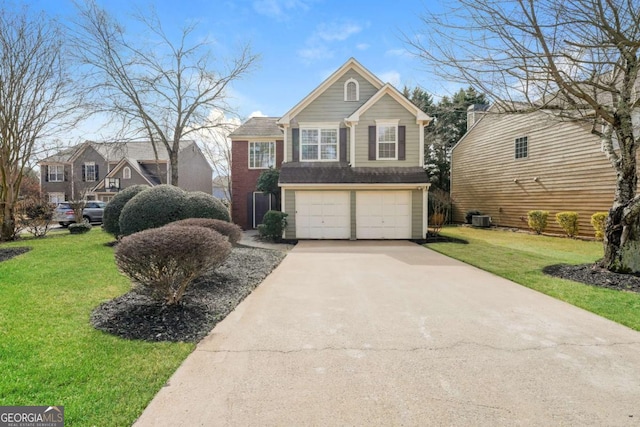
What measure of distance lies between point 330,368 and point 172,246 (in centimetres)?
273

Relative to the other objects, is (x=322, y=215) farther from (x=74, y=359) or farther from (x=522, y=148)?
(x=522, y=148)

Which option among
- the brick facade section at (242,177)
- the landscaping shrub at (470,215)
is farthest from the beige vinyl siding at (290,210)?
the landscaping shrub at (470,215)

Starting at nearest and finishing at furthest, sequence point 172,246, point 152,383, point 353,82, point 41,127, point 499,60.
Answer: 1. point 152,383
2. point 172,246
3. point 499,60
4. point 41,127
5. point 353,82

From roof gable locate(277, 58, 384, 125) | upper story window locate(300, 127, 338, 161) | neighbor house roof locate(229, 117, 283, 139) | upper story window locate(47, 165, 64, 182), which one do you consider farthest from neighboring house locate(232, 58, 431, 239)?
upper story window locate(47, 165, 64, 182)

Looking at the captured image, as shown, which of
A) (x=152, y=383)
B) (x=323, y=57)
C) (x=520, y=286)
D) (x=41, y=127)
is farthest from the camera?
(x=41, y=127)

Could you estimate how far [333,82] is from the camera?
14492 mm

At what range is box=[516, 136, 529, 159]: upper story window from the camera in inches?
672

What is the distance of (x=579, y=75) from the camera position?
7.11 meters

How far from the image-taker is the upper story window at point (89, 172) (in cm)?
3269

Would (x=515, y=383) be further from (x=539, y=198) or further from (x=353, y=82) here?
(x=539, y=198)

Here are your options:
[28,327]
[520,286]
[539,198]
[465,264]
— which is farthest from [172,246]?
[539,198]

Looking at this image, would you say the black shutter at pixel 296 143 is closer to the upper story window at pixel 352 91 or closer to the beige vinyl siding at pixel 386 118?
the beige vinyl siding at pixel 386 118

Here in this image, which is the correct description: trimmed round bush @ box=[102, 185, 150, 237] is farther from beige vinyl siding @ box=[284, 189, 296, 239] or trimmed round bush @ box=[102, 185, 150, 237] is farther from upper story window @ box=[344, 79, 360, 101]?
upper story window @ box=[344, 79, 360, 101]

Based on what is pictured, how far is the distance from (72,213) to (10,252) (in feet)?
38.6
